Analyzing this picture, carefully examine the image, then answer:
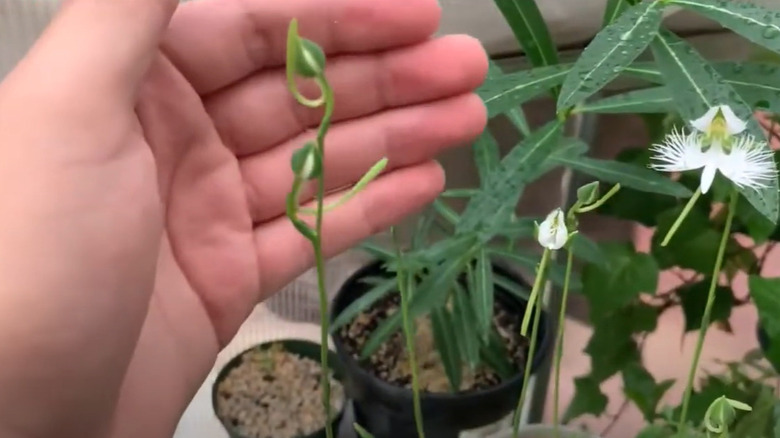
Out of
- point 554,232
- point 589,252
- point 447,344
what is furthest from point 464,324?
point 554,232

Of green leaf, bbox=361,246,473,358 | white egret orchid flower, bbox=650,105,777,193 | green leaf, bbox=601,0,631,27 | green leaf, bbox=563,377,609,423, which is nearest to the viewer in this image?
white egret orchid flower, bbox=650,105,777,193

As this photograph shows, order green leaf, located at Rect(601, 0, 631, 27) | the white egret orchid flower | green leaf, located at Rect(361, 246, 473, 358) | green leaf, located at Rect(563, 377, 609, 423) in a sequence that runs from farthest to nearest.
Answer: green leaf, located at Rect(563, 377, 609, 423) → green leaf, located at Rect(361, 246, 473, 358) → green leaf, located at Rect(601, 0, 631, 27) → the white egret orchid flower

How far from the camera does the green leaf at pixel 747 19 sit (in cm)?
54

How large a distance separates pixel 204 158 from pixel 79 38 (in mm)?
143

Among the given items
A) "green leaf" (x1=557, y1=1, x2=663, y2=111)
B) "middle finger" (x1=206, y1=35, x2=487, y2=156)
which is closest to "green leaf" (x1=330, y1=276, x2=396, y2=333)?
"middle finger" (x1=206, y1=35, x2=487, y2=156)

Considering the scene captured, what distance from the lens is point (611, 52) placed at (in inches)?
21.4

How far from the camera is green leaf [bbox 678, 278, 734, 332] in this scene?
83 centimetres

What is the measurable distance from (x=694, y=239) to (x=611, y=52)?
30 cm

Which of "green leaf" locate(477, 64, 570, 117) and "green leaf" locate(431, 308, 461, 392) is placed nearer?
"green leaf" locate(477, 64, 570, 117)

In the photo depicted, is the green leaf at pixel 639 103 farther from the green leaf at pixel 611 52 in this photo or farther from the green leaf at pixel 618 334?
the green leaf at pixel 618 334

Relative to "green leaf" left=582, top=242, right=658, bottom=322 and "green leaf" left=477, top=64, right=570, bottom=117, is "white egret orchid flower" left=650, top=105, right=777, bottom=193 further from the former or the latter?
"green leaf" left=582, top=242, right=658, bottom=322

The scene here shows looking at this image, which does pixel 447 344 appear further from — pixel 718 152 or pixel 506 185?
pixel 718 152

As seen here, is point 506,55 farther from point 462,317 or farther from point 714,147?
point 714,147

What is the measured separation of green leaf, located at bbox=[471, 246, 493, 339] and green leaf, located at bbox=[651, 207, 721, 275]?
16 cm
